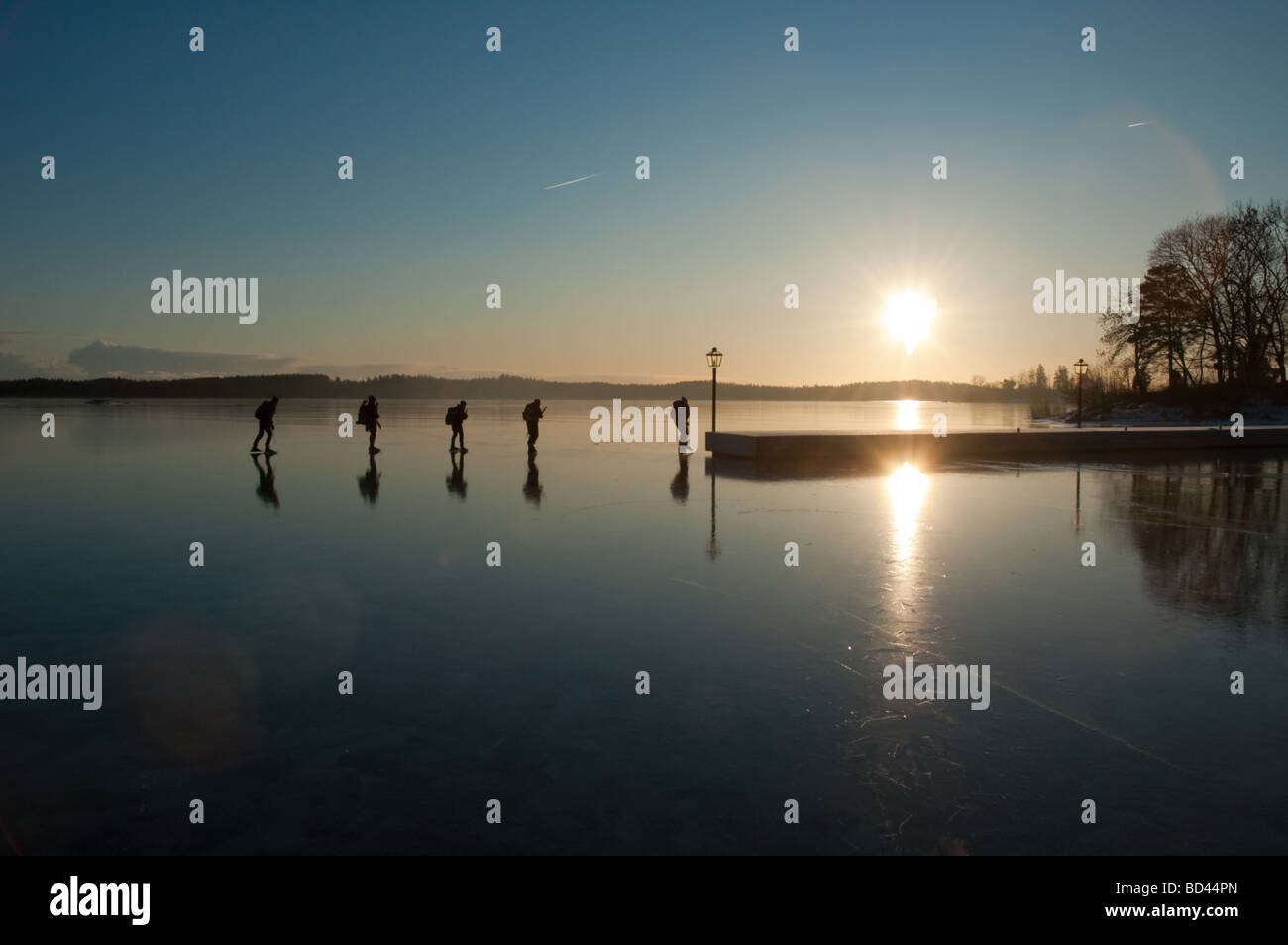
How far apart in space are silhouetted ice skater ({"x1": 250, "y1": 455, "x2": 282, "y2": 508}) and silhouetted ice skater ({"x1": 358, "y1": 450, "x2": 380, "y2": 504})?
1.59 meters

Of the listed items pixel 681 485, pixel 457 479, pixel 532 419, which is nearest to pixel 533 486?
pixel 457 479

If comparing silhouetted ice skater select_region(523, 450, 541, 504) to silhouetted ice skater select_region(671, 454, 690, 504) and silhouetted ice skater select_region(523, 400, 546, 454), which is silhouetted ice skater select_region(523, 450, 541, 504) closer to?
silhouetted ice skater select_region(671, 454, 690, 504)

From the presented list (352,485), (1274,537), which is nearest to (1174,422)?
Result: (1274,537)

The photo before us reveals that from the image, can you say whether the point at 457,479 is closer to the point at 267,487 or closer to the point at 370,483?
the point at 370,483

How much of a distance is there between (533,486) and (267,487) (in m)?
5.64

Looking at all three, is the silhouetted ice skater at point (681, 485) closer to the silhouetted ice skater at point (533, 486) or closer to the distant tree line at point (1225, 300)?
the silhouetted ice skater at point (533, 486)

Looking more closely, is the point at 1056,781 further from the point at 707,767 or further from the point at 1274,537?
the point at 1274,537

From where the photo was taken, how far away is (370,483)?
17.7 m

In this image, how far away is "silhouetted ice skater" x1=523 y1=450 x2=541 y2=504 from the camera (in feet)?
50.5

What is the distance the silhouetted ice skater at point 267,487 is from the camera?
1487 cm

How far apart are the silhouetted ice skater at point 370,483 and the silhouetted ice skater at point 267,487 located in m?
1.59

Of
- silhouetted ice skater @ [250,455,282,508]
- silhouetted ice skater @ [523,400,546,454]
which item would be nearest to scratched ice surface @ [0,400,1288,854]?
silhouetted ice skater @ [250,455,282,508]
